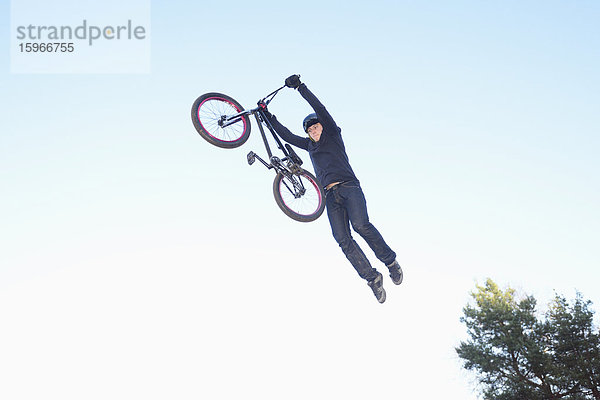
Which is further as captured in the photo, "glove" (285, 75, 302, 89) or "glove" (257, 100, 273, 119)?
"glove" (257, 100, 273, 119)

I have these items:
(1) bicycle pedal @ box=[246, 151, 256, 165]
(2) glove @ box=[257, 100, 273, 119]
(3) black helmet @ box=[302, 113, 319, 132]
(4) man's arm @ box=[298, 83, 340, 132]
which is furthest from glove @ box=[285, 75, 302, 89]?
(1) bicycle pedal @ box=[246, 151, 256, 165]

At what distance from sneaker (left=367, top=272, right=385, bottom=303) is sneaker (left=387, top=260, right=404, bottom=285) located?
0.26m

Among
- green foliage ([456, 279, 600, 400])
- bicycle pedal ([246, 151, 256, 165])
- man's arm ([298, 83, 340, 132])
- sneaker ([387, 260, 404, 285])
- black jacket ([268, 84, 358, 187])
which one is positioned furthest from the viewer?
green foliage ([456, 279, 600, 400])

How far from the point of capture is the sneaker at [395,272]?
23.9 ft

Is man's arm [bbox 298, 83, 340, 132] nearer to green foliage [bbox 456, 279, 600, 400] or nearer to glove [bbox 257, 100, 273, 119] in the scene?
glove [bbox 257, 100, 273, 119]

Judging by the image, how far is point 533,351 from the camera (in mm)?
22312

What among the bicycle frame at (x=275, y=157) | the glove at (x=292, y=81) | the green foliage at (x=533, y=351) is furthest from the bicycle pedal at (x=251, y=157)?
the green foliage at (x=533, y=351)

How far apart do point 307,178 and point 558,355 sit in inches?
811

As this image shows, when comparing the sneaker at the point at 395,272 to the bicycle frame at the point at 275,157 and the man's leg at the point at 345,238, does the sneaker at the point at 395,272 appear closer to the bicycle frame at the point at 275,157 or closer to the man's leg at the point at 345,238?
the man's leg at the point at 345,238

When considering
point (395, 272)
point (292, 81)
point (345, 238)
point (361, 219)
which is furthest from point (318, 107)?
point (395, 272)

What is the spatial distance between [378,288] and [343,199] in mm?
1385

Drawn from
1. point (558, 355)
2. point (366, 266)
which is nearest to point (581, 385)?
point (558, 355)

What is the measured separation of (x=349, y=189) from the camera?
6949mm

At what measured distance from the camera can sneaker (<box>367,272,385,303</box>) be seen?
7.09m
